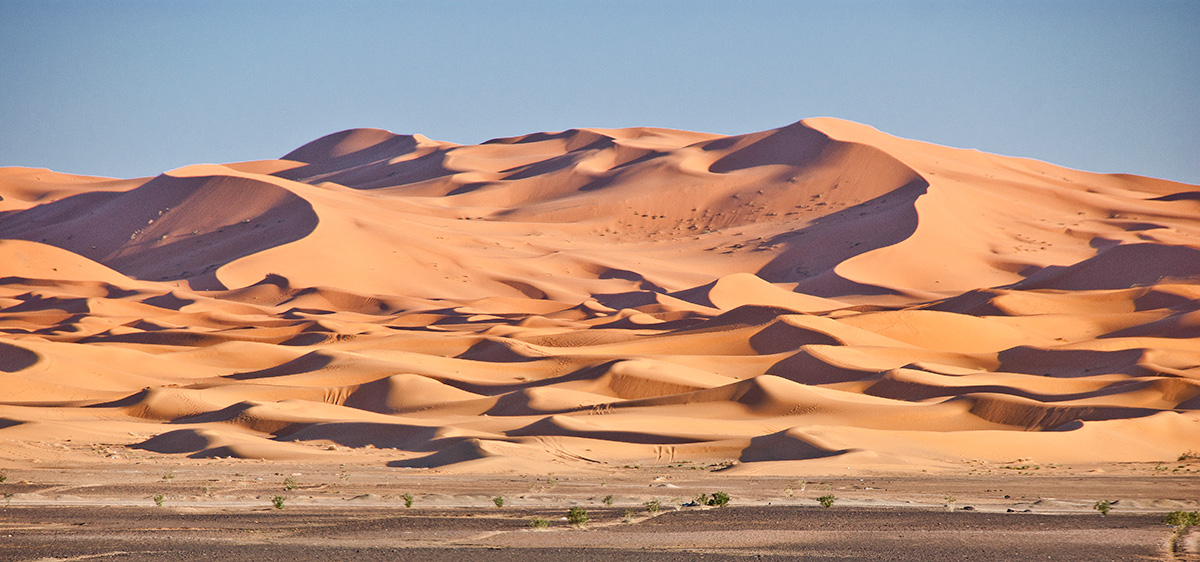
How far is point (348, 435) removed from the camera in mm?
22688

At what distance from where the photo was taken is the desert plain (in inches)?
492

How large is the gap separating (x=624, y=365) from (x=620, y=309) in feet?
81.7

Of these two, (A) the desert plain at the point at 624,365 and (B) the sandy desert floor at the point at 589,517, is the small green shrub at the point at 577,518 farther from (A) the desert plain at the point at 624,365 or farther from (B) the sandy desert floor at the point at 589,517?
(A) the desert plain at the point at 624,365

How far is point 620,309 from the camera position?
54.7 m

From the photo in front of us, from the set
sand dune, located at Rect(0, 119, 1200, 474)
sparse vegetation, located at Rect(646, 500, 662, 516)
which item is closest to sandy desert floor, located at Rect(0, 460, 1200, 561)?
sparse vegetation, located at Rect(646, 500, 662, 516)

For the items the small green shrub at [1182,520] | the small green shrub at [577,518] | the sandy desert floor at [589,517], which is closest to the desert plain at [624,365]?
the sandy desert floor at [589,517]

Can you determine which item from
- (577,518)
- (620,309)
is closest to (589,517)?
(577,518)

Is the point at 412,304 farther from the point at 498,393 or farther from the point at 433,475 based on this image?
the point at 433,475

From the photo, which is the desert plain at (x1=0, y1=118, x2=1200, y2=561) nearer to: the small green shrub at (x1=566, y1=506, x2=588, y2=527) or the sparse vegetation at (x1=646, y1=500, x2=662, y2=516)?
the sparse vegetation at (x1=646, y1=500, x2=662, y2=516)

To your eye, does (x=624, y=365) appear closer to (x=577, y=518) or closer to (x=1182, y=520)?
(x=577, y=518)

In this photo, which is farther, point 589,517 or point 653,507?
point 653,507

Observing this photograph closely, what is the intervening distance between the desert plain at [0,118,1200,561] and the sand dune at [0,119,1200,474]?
0.16m

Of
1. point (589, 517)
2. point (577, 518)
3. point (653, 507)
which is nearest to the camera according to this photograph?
point (577, 518)

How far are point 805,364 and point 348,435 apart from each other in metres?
12.9
